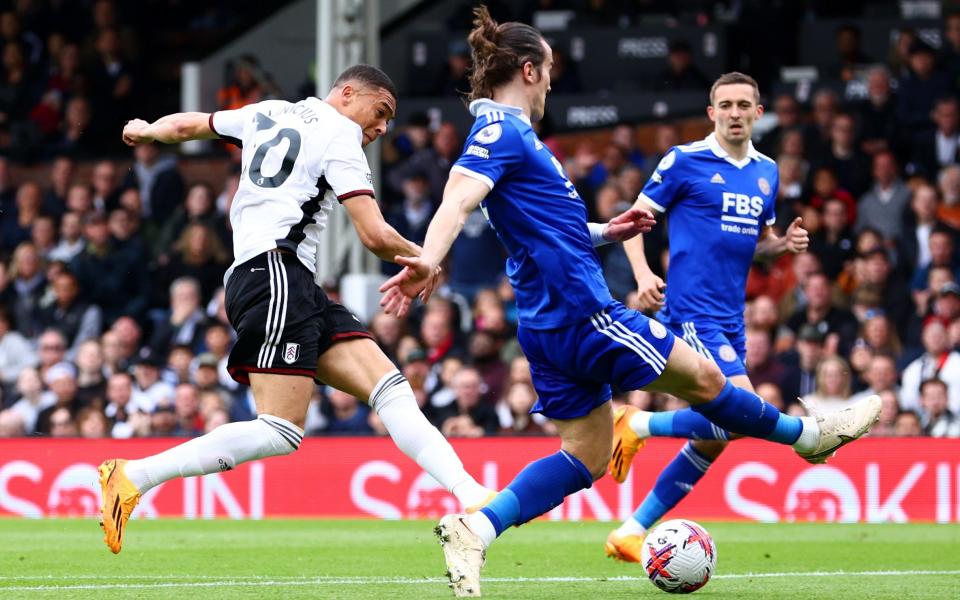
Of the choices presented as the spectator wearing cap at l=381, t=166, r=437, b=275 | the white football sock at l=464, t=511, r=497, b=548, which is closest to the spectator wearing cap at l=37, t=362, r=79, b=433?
the spectator wearing cap at l=381, t=166, r=437, b=275

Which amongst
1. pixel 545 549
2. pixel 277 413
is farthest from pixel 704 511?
pixel 277 413

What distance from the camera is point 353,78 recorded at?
7.41m

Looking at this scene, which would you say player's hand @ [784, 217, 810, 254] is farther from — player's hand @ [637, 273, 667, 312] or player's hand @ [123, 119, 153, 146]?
player's hand @ [123, 119, 153, 146]

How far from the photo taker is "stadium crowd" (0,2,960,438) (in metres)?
13.3

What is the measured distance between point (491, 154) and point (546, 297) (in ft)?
2.07

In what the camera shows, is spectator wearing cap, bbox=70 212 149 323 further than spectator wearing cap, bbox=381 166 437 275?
Yes

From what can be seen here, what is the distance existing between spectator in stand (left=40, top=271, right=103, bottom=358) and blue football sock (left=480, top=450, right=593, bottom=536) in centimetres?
1047

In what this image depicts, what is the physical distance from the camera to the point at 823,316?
13.7m

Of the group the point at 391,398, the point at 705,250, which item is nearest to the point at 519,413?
the point at 705,250

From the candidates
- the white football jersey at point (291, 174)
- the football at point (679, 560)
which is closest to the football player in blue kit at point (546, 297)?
the football at point (679, 560)

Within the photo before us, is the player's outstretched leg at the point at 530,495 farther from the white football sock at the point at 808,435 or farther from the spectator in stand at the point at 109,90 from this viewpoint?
the spectator in stand at the point at 109,90

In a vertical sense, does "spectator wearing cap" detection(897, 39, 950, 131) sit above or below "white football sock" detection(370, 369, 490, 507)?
above

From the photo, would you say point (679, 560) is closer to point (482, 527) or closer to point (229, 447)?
point (482, 527)

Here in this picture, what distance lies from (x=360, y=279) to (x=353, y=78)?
27.0 feet
